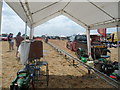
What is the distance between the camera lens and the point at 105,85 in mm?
3324

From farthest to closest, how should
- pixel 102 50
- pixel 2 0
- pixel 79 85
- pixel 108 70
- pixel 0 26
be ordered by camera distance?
pixel 102 50
pixel 108 70
pixel 79 85
pixel 0 26
pixel 2 0

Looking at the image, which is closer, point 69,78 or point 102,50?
point 69,78

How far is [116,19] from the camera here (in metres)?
3.79

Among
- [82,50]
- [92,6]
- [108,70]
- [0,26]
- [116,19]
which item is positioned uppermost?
[92,6]

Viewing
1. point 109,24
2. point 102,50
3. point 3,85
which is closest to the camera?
point 3,85

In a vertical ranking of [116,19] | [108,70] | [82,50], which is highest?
[116,19]

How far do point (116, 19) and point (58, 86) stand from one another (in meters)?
3.24

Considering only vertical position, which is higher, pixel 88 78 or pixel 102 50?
pixel 102 50

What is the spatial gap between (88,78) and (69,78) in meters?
0.74

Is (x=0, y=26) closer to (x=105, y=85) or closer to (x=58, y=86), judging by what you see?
(x=58, y=86)

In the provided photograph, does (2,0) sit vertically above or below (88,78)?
above

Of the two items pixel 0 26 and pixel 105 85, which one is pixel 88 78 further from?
pixel 0 26

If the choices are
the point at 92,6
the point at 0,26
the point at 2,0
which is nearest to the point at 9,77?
the point at 0,26

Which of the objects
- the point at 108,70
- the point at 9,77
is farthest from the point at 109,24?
the point at 9,77
